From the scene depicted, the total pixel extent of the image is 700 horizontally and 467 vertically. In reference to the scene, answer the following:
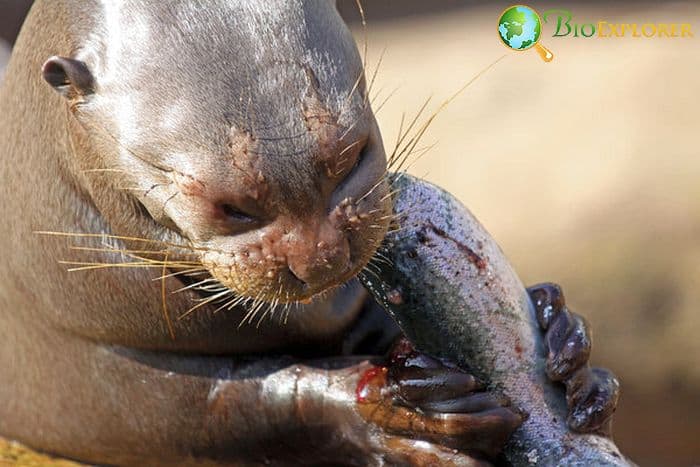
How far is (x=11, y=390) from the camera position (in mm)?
3578

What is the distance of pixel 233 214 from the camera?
2.55 m

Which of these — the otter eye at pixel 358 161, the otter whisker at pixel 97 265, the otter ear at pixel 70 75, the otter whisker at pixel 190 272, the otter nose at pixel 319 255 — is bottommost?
the otter whisker at pixel 97 265

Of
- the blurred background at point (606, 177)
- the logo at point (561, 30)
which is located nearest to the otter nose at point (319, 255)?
the blurred background at point (606, 177)

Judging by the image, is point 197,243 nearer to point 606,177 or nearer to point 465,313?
point 465,313

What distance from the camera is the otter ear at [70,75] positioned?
2752 mm

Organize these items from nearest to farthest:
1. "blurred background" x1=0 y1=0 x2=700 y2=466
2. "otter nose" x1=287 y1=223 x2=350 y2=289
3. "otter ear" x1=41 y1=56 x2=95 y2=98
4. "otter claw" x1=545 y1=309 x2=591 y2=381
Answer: "otter nose" x1=287 y1=223 x2=350 y2=289
"otter ear" x1=41 y1=56 x2=95 y2=98
"otter claw" x1=545 y1=309 x2=591 y2=381
"blurred background" x1=0 y1=0 x2=700 y2=466

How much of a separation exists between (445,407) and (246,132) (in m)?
0.74

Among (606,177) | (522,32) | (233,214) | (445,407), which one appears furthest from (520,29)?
(233,214)

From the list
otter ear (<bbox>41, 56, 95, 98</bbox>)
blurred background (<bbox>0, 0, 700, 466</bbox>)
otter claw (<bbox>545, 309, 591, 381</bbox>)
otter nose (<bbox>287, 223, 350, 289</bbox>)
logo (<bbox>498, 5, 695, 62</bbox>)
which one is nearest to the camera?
otter nose (<bbox>287, 223, 350, 289</bbox>)

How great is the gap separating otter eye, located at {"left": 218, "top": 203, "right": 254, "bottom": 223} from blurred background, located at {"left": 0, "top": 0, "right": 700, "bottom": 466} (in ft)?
9.53

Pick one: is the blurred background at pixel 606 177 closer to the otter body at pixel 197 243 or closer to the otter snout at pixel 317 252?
the otter body at pixel 197 243

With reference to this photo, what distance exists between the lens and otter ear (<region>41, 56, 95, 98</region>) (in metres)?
2.75

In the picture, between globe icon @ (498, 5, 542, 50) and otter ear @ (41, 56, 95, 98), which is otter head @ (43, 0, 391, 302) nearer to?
otter ear @ (41, 56, 95, 98)

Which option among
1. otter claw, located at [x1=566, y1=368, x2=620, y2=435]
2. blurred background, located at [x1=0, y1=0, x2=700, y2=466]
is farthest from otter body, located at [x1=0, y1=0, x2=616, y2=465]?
blurred background, located at [x1=0, y1=0, x2=700, y2=466]
